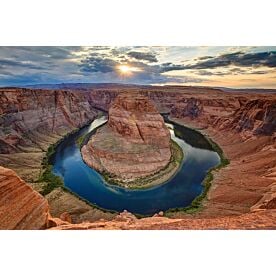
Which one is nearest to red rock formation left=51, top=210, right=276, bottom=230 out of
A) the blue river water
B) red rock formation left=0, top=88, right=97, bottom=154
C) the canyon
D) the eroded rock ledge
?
the canyon

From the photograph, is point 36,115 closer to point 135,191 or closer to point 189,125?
point 135,191

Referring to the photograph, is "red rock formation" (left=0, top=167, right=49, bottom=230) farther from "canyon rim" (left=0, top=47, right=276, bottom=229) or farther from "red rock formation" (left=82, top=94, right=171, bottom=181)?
"red rock formation" (left=82, top=94, right=171, bottom=181)

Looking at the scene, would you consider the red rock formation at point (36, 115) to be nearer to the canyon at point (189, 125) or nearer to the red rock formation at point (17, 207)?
the canyon at point (189, 125)

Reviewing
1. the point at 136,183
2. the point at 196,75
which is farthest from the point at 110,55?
the point at 136,183

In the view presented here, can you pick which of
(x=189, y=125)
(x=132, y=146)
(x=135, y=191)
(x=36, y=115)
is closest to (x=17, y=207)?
(x=135, y=191)

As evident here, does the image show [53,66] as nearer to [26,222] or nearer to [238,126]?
[26,222]

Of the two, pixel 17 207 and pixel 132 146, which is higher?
pixel 132 146
